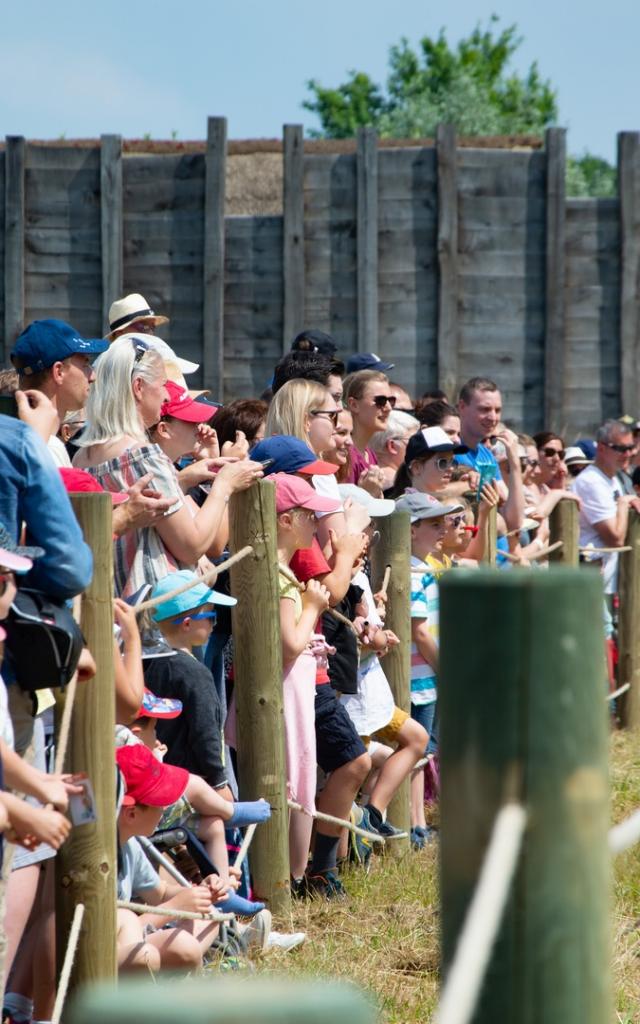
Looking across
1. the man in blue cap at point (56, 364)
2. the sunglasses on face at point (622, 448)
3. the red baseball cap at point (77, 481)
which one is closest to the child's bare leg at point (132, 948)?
the red baseball cap at point (77, 481)

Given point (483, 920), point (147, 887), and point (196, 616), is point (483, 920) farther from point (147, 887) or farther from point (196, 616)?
point (196, 616)

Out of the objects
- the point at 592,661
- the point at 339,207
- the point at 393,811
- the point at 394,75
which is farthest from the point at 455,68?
the point at 592,661

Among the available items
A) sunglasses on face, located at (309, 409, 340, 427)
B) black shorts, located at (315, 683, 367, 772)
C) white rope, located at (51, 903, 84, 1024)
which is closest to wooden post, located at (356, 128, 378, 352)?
sunglasses on face, located at (309, 409, 340, 427)

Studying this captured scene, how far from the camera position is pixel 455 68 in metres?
51.6

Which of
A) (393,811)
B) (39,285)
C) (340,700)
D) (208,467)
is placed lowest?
(393,811)

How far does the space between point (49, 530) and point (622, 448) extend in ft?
26.3

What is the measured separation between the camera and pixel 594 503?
10.7 meters

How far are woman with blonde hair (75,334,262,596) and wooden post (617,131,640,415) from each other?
28.3 feet

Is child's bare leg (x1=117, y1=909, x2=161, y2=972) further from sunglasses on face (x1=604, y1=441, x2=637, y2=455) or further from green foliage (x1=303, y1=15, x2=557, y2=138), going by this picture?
green foliage (x1=303, y1=15, x2=557, y2=138)

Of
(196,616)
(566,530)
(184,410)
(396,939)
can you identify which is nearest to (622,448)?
(566,530)

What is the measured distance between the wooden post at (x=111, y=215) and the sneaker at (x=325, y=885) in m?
7.73

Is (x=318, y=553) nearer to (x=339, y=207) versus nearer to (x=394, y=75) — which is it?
(x=339, y=207)

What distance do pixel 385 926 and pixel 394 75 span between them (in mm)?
49771

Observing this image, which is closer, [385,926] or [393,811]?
[385,926]
